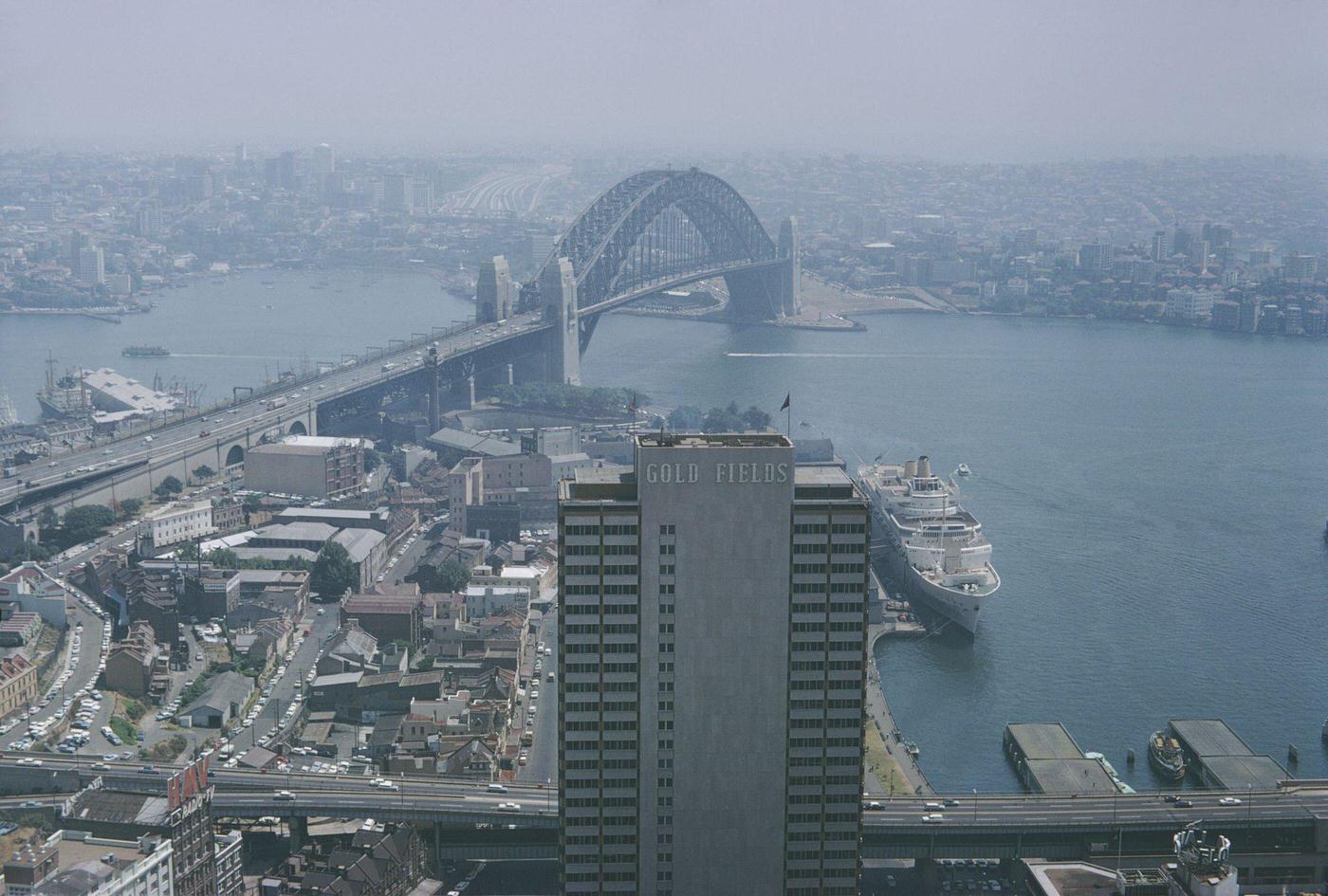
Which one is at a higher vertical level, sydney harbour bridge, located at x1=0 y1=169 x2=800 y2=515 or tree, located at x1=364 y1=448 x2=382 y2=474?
sydney harbour bridge, located at x1=0 y1=169 x2=800 y2=515

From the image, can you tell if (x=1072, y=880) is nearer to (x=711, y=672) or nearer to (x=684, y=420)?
(x=711, y=672)

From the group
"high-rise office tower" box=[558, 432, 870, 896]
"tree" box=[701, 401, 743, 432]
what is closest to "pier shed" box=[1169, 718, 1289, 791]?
"high-rise office tower" box=[558, 432, 870, 896]

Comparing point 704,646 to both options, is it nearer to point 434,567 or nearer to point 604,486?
point 604,486

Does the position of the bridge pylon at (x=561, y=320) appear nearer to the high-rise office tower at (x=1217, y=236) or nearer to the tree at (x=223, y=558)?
the tree at (x=223, y=558)

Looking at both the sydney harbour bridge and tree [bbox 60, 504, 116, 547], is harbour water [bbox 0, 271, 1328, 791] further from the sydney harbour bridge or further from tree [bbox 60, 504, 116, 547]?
tree [bbox 60, 504, 116, 547]

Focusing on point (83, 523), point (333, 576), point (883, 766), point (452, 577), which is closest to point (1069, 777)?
point (883, 766)

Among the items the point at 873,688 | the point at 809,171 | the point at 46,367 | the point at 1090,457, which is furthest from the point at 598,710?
the point at 809,171
